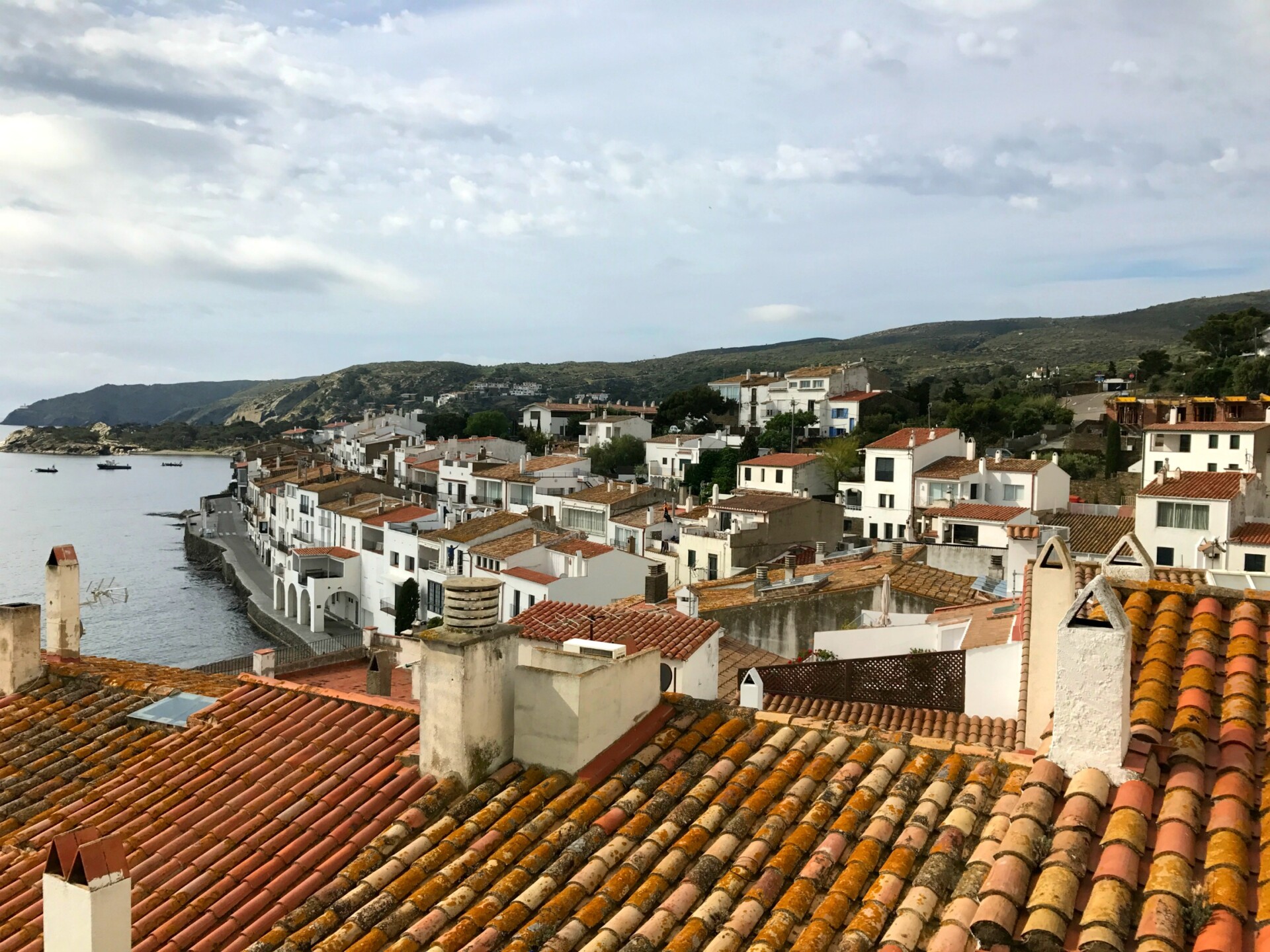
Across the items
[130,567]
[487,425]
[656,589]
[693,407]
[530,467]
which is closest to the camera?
[656,589]

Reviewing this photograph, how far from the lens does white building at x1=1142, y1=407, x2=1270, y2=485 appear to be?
135 feet

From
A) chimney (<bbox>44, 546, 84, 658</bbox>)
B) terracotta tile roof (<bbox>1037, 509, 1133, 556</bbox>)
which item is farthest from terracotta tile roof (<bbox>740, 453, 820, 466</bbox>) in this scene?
chimney (<bbox>44, 546, 84, 658</bbox>)

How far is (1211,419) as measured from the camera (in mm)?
48219

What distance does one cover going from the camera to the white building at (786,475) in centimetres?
5078

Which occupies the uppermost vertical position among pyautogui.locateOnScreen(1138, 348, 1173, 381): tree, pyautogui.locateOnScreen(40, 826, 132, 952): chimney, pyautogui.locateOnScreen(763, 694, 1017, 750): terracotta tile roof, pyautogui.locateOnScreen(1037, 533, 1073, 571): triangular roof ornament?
pyautogui.locateOnScreen(1138, 348, 1173, 381): tree

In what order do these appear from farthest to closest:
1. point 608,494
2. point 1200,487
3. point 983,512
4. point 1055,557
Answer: point 608,494 < point 983,512 < point 1200,487 < point 1055,557

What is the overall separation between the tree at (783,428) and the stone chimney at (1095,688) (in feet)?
192

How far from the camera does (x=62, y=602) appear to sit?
10539 millimetres

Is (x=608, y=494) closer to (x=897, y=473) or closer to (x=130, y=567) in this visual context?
(x=897, y=473)

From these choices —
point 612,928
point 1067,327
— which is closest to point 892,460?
point 612,928

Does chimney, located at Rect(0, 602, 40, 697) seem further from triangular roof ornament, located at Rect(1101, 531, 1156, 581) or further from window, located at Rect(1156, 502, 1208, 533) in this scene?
window, located at Rect(1156, 502, 1208, 533)

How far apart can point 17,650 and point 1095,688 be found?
33.2ft

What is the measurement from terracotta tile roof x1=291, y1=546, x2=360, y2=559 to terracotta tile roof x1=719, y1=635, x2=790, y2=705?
92.7ft

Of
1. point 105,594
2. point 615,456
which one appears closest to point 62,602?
point 105,594
